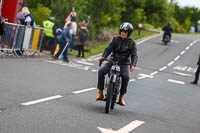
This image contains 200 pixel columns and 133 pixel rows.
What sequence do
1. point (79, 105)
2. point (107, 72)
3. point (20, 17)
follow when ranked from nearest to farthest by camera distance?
point (107, 72) → point (79, 105) → point (20, 17)

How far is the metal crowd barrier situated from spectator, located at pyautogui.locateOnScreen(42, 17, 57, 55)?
63.7 inches

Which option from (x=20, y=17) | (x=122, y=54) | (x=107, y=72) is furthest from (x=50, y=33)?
(x=107, y=72)

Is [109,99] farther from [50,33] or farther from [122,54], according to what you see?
[50,33]

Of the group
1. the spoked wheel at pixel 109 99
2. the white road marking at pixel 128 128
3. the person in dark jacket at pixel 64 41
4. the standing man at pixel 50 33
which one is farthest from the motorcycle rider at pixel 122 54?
the standing man at pixel 50 33

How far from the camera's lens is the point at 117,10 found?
136 ft

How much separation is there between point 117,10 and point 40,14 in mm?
14568

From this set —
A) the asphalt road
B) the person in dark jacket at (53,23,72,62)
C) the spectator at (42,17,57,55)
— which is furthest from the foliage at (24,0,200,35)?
the asphalt road

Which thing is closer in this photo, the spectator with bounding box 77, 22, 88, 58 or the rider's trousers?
the rider's trousers

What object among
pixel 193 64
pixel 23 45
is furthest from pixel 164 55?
pixel 23 45

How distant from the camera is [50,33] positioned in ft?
68.3

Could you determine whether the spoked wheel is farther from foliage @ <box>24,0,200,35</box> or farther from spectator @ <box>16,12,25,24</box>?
foliage @ <box>24,0,200,35</box>

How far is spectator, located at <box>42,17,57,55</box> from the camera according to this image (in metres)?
20.4

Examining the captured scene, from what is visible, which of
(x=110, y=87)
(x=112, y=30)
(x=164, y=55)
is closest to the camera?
(x=110, y=87)

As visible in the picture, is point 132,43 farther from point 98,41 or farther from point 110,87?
point 98,41
